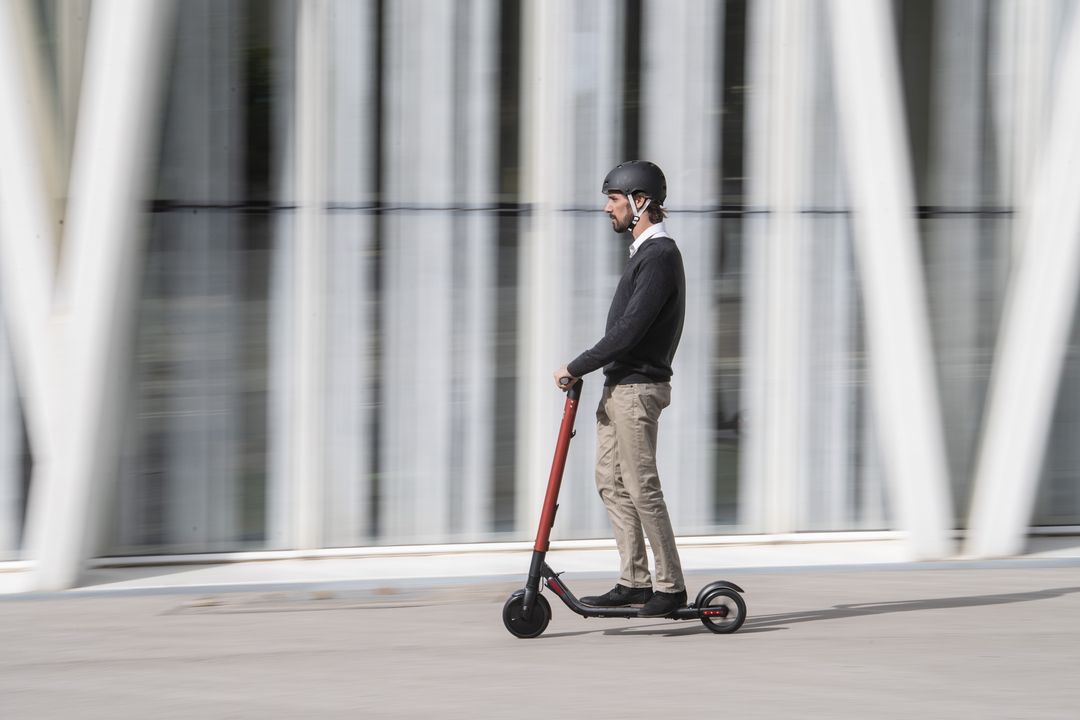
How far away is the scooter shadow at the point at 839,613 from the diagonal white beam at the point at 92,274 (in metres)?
2.71

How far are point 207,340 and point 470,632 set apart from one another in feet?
8.45

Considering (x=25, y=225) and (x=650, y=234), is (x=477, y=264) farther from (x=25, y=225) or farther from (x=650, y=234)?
(x=25, y=225)

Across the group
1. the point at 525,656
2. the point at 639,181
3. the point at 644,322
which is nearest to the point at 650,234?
the point at 639,181

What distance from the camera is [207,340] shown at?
7.51 m

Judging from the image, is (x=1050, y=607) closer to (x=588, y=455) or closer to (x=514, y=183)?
(x=588, y=455)

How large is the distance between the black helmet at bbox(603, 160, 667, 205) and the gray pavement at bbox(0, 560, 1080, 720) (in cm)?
199

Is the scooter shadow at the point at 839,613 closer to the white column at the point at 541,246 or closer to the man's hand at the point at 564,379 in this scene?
the man's hand at the point at 564,379

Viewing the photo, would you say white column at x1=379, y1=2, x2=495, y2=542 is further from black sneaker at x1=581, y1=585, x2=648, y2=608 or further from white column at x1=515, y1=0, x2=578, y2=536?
black sneaker at x1=581, y1=585, x2=648, y2=608

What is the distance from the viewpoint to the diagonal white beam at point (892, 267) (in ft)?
25.2

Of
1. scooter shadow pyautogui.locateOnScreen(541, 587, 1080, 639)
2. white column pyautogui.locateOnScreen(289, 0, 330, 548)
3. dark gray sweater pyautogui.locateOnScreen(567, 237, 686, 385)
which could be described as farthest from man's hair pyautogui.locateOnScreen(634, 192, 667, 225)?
white column pyautogui.locateOnScreen(289, 0, 330, 548)

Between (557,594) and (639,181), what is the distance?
1.85 meters

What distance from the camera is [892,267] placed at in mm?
7727

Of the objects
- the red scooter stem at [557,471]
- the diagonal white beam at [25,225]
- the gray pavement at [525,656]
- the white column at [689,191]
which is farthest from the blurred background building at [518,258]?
the red scooter stem at [557,471]

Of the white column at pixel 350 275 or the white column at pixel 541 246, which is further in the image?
the white column at pixel 541 246
